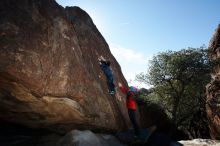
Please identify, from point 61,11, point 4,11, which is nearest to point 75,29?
point 61,11

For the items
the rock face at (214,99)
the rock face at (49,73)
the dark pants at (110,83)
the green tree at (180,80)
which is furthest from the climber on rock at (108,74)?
the rock face at (214,99)

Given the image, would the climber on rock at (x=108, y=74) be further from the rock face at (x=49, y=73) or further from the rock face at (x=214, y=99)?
the rock face at (x=214, y=99)


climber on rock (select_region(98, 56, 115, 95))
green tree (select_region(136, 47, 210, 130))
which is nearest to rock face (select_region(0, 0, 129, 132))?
climber on rock (select_region(98, 56, 115, 95))

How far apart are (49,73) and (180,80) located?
22.4 metres

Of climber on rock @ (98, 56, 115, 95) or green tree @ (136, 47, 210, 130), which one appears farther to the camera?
green tree @ (136, 47, 210, 130)

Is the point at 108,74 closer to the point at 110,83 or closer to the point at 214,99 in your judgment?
the point at 110,83

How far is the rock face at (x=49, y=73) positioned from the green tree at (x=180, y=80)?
16.6 m

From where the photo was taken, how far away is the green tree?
28.8 metres

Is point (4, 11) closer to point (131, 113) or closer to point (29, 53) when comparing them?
point (29, 53)

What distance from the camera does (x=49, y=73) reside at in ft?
35.3

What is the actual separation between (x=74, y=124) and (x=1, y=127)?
19.4ft

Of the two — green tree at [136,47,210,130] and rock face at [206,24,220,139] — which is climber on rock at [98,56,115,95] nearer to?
green tree at [136,47,210,130]

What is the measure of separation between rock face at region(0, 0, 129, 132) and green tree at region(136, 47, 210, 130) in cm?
1656

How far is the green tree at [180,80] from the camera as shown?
28.8 metres
